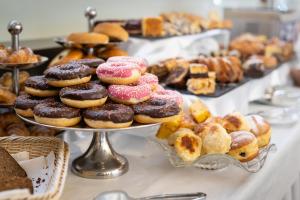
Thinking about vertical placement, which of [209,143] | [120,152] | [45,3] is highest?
[45,3]

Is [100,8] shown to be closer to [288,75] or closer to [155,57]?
[155,57]

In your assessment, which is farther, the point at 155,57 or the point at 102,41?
the point at 155,57

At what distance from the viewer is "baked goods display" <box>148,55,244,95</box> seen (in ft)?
4.71

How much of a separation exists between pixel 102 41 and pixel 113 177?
527 mm

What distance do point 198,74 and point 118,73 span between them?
592 mm

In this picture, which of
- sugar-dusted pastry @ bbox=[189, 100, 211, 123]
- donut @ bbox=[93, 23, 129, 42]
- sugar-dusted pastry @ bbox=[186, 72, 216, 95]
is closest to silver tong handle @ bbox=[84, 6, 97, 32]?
donut @ bbox=[93, 23, 129, 42]

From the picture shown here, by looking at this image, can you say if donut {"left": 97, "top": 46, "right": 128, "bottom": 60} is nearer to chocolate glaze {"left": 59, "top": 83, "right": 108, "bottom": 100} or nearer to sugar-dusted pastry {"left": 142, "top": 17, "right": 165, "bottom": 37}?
sugar-dusted pastry {"left": 142, "top": 17, "right": 165, "bottom": 37}

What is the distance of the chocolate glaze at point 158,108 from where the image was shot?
879 millimetres

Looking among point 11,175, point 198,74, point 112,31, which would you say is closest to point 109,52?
point 112,31

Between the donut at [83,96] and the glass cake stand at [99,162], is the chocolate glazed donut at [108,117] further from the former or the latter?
the glass cake stand at [99,162]

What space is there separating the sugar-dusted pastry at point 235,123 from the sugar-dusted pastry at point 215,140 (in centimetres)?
7

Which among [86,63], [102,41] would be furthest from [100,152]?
[102,41]

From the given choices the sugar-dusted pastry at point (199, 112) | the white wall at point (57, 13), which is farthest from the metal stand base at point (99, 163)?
the white wall at point (57, 13)

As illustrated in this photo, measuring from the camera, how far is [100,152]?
3.30 feet
